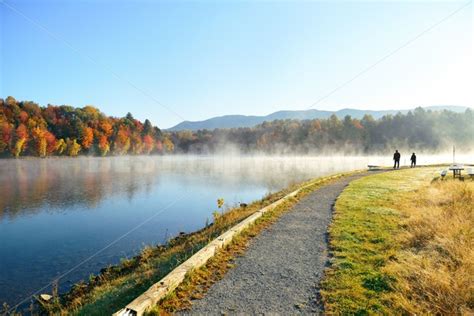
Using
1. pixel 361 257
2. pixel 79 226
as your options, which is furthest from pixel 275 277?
pixel 79 226

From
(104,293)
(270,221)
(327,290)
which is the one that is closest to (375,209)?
(270,221)

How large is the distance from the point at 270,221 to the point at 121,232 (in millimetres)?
7854

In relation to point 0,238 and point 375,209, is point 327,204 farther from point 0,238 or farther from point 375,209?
point 0,238

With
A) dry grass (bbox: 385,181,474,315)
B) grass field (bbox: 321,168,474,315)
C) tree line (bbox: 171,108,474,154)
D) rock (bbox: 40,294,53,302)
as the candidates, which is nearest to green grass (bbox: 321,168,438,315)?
grass field (bbox: 321,168,474,315)

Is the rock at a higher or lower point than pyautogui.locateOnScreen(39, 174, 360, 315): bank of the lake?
lower

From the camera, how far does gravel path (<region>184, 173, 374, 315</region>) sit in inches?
185

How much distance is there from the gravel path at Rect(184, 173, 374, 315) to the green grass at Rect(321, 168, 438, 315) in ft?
0.99

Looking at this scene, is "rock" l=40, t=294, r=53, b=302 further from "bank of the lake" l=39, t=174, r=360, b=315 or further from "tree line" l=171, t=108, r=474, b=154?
"tree line" l=171, t=108, r=474, b=154

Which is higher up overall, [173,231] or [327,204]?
[327,204]

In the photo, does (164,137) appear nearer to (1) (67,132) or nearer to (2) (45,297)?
(1) (67,132)

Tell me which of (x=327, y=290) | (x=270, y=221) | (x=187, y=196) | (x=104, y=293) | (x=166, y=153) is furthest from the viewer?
(x=166, y=153)

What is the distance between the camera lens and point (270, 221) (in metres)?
10.4

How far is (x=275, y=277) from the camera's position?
19.0 ft

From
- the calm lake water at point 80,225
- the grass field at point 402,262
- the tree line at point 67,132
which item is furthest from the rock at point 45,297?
the tree line at point 67,132
